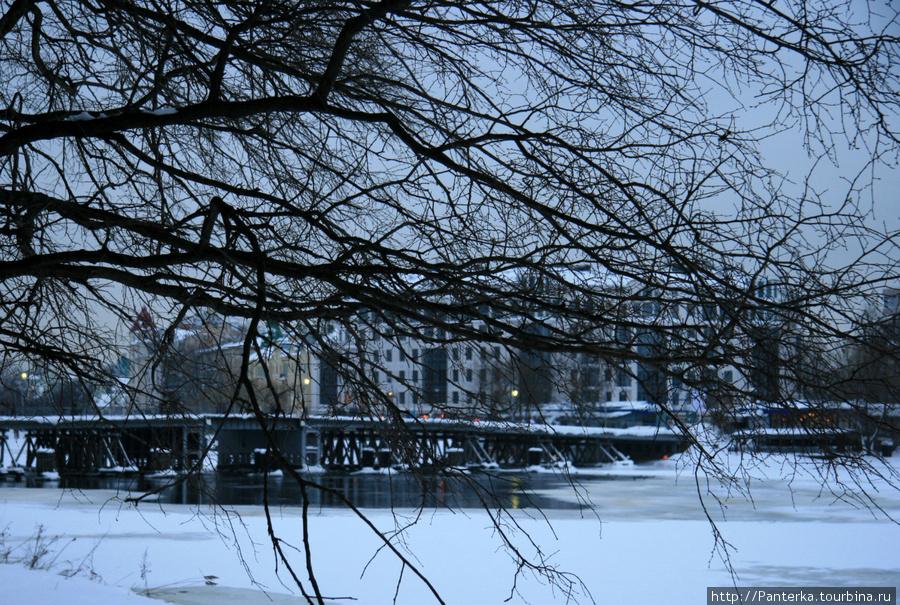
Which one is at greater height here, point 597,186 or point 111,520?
point 597,186

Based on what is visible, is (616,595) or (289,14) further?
(616,595)

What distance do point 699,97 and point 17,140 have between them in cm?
336

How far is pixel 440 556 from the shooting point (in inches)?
509

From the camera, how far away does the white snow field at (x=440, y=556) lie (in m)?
9.75

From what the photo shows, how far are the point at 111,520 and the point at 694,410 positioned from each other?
49.5 feet

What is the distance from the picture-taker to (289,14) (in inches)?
180

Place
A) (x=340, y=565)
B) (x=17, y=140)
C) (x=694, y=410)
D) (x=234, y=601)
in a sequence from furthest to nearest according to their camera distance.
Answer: (x=340, y=565), (x=234, y=601), (x=694, y=410), (x=17, y=140)

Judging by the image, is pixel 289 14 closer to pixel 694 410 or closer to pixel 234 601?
pixel 694 410

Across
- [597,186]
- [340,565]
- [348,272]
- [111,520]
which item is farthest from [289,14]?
[111,520]

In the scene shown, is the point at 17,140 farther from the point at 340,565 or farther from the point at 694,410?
the point at 340,565

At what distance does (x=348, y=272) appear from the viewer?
413 centimetres

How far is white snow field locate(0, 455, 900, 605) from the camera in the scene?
9750 mm

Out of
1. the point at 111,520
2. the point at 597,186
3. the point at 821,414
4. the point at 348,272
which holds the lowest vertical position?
the point at 111,520

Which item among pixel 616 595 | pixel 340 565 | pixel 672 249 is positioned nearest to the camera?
pixel 672 249
